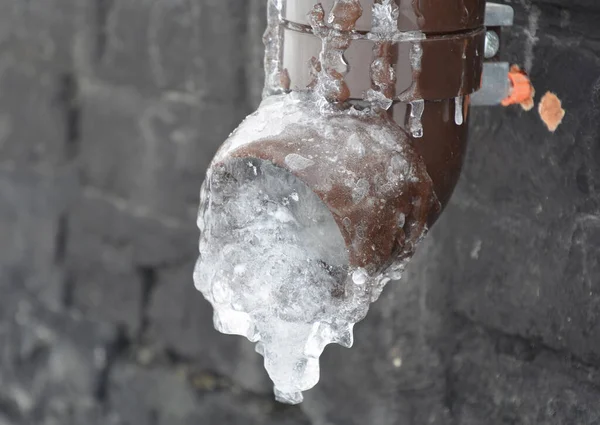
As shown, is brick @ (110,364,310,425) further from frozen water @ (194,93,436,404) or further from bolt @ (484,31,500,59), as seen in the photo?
bolt @ (484,31,500,59)

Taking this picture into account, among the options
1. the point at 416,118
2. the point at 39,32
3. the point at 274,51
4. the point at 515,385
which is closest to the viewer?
the point at 416,118

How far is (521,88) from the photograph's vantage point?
1622 millimetres

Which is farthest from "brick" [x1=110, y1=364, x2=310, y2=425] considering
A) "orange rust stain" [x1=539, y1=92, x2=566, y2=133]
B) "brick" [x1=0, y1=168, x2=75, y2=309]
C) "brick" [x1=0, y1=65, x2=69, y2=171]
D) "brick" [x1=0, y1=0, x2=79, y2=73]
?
"orange rust stain" [x1=539, y1=92, x2=566, y2=133]

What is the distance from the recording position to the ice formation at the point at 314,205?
4.02 feet

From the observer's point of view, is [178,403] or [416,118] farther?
[178,403]

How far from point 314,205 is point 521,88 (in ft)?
1.58

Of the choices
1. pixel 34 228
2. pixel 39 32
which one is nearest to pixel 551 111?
pixel 39 32

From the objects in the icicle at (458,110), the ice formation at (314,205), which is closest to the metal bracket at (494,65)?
the icicle at (458,110)

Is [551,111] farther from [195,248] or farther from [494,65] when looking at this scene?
[195,248]

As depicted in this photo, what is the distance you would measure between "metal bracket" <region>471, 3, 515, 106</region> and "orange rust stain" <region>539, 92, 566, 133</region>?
3.2 inches

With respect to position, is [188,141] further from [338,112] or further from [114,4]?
[338,112]

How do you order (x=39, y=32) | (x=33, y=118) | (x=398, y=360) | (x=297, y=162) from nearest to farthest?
(x=297, y=162) → (x=398, y=360) → (x=39, y=32) → (x=33, y=118)

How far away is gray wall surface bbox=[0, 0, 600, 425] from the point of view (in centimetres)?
163

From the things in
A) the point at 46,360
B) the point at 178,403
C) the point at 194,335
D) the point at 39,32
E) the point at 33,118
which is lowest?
the point at 46,360
